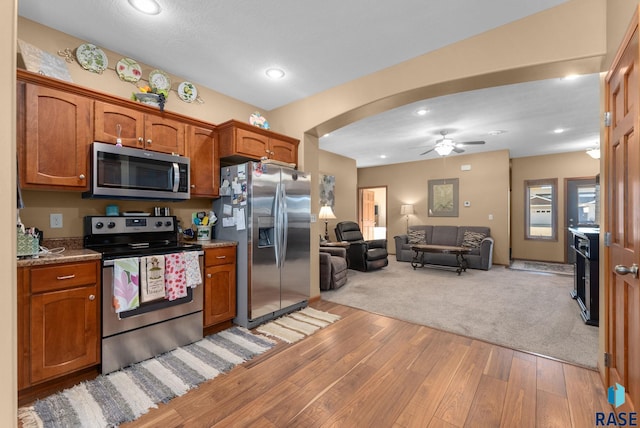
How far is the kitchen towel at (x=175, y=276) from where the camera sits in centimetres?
239

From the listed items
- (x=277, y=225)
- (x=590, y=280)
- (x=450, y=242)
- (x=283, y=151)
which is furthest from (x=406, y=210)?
(x=277, y=225)

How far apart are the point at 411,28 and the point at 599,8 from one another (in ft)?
4.19

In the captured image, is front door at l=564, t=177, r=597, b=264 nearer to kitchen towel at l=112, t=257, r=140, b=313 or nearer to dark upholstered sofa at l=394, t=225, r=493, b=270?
dark upholstered sofa at l=394, t=225, r=493, b=270

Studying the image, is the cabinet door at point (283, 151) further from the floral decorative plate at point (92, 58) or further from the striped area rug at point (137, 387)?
the striped area rug at point (137, 387)

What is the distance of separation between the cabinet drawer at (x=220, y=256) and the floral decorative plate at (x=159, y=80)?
178 centimetres

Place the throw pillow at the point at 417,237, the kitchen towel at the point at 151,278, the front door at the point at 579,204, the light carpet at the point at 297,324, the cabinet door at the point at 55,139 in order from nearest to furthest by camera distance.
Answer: the cabinet door at the point at 55,139
the kitchen towel at the point at 151,278
the light carpet at the point at 297,324
the front door at the point at 579,204
the throw pillow at the point at 417,237

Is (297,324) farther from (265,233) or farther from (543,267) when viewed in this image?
(543,267)

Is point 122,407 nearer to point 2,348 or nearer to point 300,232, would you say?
point 2,348

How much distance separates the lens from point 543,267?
246 inches

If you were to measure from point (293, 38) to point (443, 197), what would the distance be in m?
6.25

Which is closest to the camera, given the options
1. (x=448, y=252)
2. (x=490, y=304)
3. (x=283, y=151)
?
(x=283, y=151)

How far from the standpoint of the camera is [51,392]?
1.90 meters

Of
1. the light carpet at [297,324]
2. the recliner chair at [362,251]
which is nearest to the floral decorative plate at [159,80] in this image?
the light carpet at [297,324]

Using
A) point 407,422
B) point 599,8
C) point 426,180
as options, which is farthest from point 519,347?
point 426,180
